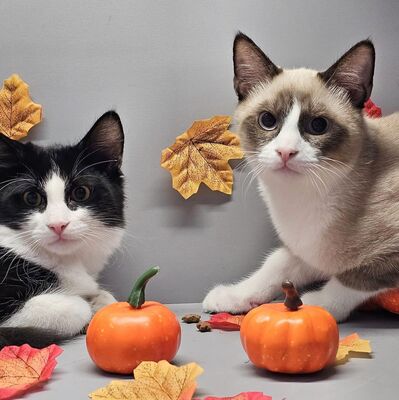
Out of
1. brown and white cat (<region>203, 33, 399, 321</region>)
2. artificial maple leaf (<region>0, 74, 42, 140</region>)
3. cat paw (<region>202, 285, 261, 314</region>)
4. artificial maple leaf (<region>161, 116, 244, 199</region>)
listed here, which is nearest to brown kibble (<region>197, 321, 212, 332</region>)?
cat paw (<region>202, 285, 261, 314</region>)

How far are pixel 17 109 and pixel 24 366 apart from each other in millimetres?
943

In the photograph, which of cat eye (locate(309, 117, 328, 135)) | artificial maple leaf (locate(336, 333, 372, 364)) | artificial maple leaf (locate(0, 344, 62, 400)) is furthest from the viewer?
cat eye (locate(309, 117, 328, 135))

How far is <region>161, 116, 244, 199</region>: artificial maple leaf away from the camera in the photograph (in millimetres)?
2025

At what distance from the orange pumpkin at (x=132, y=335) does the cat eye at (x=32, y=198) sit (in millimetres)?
471

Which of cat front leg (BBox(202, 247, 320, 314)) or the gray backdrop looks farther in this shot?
the gray backdrop

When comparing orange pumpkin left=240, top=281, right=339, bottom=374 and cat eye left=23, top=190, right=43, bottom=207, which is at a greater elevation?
cat eye left=23, top=190, right=43, bottom=207

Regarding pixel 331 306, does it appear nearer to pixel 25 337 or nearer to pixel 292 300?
pixel 292 300

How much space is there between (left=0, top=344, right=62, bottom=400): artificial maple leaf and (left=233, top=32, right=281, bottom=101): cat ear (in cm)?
91

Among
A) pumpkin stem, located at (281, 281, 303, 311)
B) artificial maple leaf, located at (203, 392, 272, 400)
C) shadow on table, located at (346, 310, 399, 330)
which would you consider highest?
pumpkin stem, located at (281, 281, 303, 311)

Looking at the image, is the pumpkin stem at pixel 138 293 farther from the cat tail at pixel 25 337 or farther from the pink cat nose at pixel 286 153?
the pink cat nose at pixel 286 153

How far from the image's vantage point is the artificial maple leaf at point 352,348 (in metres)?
1.36

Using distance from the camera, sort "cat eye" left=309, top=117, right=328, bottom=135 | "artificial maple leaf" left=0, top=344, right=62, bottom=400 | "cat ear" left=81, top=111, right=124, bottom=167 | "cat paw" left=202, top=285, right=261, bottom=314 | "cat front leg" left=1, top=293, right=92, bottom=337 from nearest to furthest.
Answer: "artificial maple leaf" left=0, top=344, right=62, bottom=400 → "cat front leg" left=1, top=293, right=92, bottom=337 → "cat eye" left=309, top=117, right=328, bottom=135 → "cat ear" left=81, top=111, right=124, bottom=167 → "cat paw" left=202, top=285, right=261, bottom=314

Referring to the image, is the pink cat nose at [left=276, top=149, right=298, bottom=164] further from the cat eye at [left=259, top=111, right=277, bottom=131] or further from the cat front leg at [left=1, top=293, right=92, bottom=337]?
the cat front leg at [left=1, top=293, right=92, bottom=337]

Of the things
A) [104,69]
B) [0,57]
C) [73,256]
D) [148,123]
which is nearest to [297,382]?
[73,256]
